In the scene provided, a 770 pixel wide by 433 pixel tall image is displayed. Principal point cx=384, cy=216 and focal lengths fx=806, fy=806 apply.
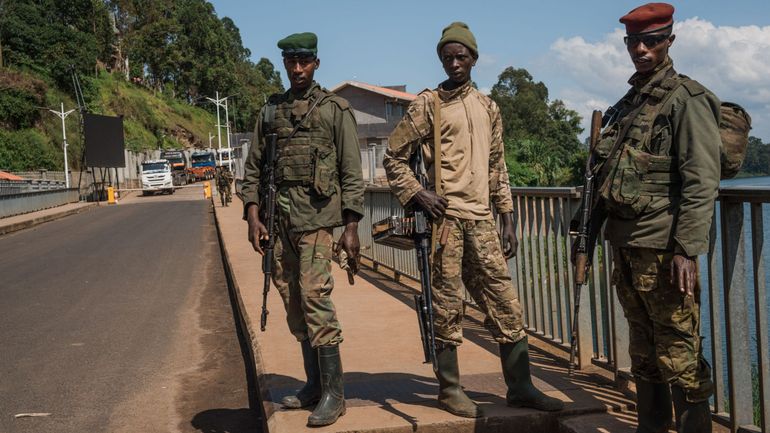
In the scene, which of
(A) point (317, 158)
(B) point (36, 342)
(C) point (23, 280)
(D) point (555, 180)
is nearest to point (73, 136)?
(D) point (555, 180)

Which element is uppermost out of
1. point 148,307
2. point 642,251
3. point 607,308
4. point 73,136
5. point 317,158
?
point 73,136

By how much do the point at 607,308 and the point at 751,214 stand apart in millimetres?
1503

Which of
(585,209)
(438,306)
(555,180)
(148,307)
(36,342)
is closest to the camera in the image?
(585,209)

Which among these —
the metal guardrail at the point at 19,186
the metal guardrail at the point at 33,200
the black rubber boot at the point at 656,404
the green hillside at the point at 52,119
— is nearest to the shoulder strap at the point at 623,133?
the black rubber boot at the point at 656,404

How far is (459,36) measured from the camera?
13.1 feet

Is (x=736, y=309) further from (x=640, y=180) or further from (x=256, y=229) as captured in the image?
(x=256, y=229)

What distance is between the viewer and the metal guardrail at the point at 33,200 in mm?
27719

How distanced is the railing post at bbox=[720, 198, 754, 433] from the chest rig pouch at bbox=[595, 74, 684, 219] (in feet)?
1.66

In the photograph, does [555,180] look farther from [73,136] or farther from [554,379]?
[554,379]

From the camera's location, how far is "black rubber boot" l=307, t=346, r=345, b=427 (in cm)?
411

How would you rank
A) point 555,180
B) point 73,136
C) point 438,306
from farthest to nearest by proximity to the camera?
point 555,180, point 73,136, point 438,306

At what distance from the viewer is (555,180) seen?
226 feet

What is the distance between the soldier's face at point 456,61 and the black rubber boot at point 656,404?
1686 mm

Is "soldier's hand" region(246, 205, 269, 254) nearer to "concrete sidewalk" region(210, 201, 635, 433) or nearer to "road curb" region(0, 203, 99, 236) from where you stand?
"concrete sidewalk" region(210, 201, 635, 433)
